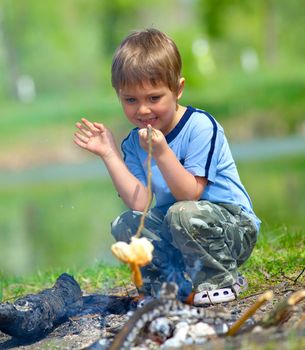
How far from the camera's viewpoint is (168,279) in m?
3.86

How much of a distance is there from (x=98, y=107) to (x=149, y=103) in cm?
1851

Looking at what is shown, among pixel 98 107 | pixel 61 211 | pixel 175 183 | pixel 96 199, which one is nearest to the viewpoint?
pixel 175 183

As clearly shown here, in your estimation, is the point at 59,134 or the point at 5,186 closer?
the point at 5,186

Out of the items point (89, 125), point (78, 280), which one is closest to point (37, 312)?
point (89, 125)

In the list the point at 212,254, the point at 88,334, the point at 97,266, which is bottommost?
the point at 97,266

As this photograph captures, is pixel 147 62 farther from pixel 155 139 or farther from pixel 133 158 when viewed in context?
pixel 133 158

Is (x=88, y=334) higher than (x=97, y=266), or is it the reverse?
(x=88, y=334)

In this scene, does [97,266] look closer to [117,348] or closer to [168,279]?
[168,279]

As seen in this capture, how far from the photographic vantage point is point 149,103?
3.66 m

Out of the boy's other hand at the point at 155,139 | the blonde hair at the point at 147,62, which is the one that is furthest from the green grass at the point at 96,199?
the blonde hair at the point at 147,62

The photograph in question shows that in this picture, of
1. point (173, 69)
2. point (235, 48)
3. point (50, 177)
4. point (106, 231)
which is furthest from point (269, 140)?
point (235, 48)

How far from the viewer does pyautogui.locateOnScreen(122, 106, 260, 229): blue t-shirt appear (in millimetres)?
3718

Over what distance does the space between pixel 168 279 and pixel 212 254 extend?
0.23 m

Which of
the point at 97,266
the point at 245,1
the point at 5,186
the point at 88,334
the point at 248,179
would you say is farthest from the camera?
the point at 245,1
